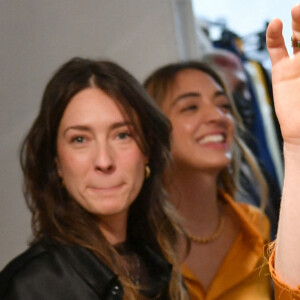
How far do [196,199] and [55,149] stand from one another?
17.5 inches

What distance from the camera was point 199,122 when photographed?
1.16 m

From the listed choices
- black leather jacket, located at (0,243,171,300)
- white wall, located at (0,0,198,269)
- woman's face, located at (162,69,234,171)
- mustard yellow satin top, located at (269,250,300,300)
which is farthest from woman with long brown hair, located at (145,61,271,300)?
mustard yellow satin top, located at (269,250,300,300)

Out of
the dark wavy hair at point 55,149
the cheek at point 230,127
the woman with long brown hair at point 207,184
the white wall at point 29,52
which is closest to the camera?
the dark wavy hair at point 55,149

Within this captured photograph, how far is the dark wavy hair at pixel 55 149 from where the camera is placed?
82 cm

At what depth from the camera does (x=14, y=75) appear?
0.98m

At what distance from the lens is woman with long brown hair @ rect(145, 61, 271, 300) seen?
109 cm

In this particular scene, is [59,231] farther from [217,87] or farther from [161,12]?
[161,12]

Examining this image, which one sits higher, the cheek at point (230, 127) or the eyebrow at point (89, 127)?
the eyebrow at point (89, 127)

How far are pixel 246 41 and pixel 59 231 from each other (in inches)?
40.9

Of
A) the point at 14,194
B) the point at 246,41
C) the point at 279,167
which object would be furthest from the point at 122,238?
the point at 246,41

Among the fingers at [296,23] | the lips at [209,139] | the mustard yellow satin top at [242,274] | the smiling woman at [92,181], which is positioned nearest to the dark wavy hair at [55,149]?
the smiling woman at [92,181]

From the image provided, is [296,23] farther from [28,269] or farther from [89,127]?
[28,269]

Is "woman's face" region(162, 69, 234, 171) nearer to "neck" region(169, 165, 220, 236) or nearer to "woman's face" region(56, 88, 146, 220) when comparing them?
"neck" region(169, 165, 220, 236)

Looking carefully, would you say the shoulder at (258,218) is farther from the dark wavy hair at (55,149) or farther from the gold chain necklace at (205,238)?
the dark wavy hair at (55,149)
